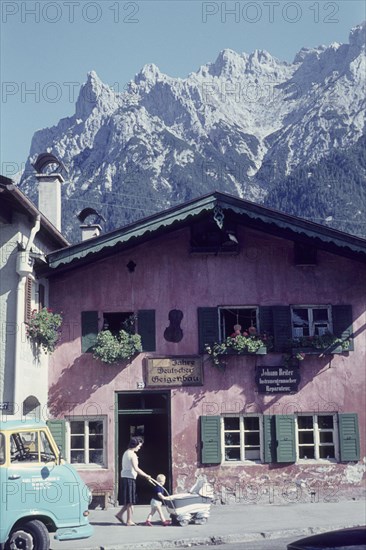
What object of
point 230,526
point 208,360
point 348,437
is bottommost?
point 230,526

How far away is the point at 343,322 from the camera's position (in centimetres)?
1811

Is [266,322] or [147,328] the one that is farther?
[266,322]

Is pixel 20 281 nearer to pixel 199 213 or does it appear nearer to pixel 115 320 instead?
pixel 115 320

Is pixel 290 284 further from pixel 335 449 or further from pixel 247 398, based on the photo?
pixel 335 449

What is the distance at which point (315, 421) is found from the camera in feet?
58.7

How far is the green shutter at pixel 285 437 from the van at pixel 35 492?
22.5ft

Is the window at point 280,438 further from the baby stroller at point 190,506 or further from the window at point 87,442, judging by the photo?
the baby stroller at point 190,506

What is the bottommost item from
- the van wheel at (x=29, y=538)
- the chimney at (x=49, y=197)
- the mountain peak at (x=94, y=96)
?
the van wheel at (x=29, y=538)

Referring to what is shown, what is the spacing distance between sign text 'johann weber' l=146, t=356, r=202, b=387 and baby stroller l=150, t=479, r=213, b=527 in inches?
147

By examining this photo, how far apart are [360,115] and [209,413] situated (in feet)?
476

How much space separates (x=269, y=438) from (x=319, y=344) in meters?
2.62

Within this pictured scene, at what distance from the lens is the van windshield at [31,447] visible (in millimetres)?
11375

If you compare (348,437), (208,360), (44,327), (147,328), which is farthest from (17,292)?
(348,437)

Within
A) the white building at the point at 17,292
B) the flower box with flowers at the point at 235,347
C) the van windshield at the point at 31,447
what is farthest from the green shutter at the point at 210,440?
the van windshield at the point at 31,447
